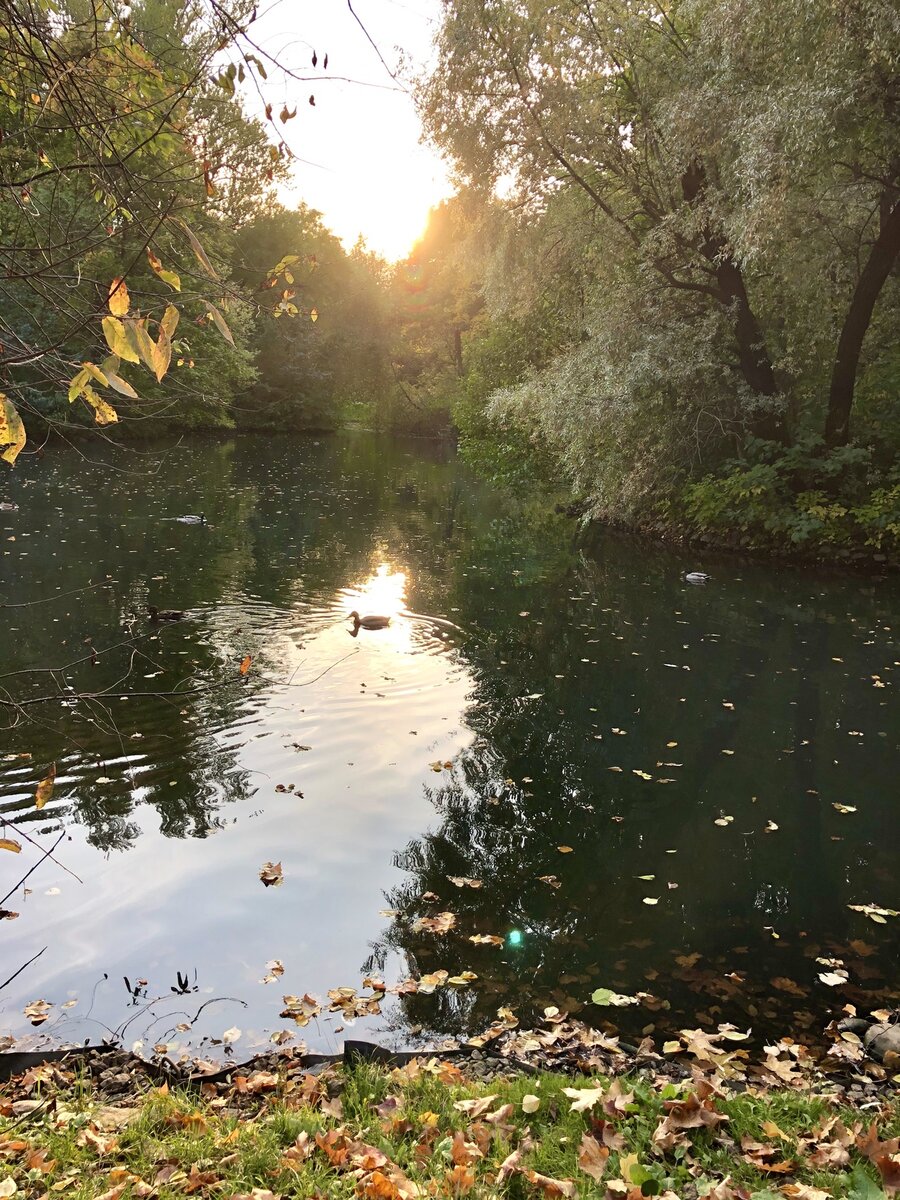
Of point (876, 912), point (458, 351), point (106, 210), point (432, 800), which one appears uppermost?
point (458, 351)

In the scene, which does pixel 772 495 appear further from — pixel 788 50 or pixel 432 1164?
pixel 432 1164

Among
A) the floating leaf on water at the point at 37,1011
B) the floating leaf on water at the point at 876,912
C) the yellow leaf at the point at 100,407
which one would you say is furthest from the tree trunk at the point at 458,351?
the yellow leaf at the point at 100,407

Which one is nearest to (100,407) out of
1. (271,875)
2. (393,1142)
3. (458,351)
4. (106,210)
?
(106,210)

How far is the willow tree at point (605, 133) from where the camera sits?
51.1ft

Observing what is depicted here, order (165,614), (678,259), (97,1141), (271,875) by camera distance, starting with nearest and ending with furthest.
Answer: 1. (97,1141)
2. (271,875)
3. (165,614)
4. (678,259)

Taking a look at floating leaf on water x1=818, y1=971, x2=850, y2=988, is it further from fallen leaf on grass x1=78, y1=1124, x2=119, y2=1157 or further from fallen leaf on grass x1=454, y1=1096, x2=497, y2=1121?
fallen leaf on grass x1=78, y1=1124, x2=119, y2=1157

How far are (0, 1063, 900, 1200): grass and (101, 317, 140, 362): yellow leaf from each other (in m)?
2.63

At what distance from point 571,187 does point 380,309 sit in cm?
3755

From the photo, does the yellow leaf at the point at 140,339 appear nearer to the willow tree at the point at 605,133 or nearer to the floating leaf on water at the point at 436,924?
the floating leaf on water at the point at 436,924

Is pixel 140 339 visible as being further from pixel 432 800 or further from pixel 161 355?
pixel 432 800

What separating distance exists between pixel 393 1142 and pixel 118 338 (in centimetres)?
294

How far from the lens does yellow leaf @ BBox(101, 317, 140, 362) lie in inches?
77.7

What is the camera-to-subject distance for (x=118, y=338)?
1999 mm

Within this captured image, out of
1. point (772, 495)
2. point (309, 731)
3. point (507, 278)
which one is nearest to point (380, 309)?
point (507, 278)
